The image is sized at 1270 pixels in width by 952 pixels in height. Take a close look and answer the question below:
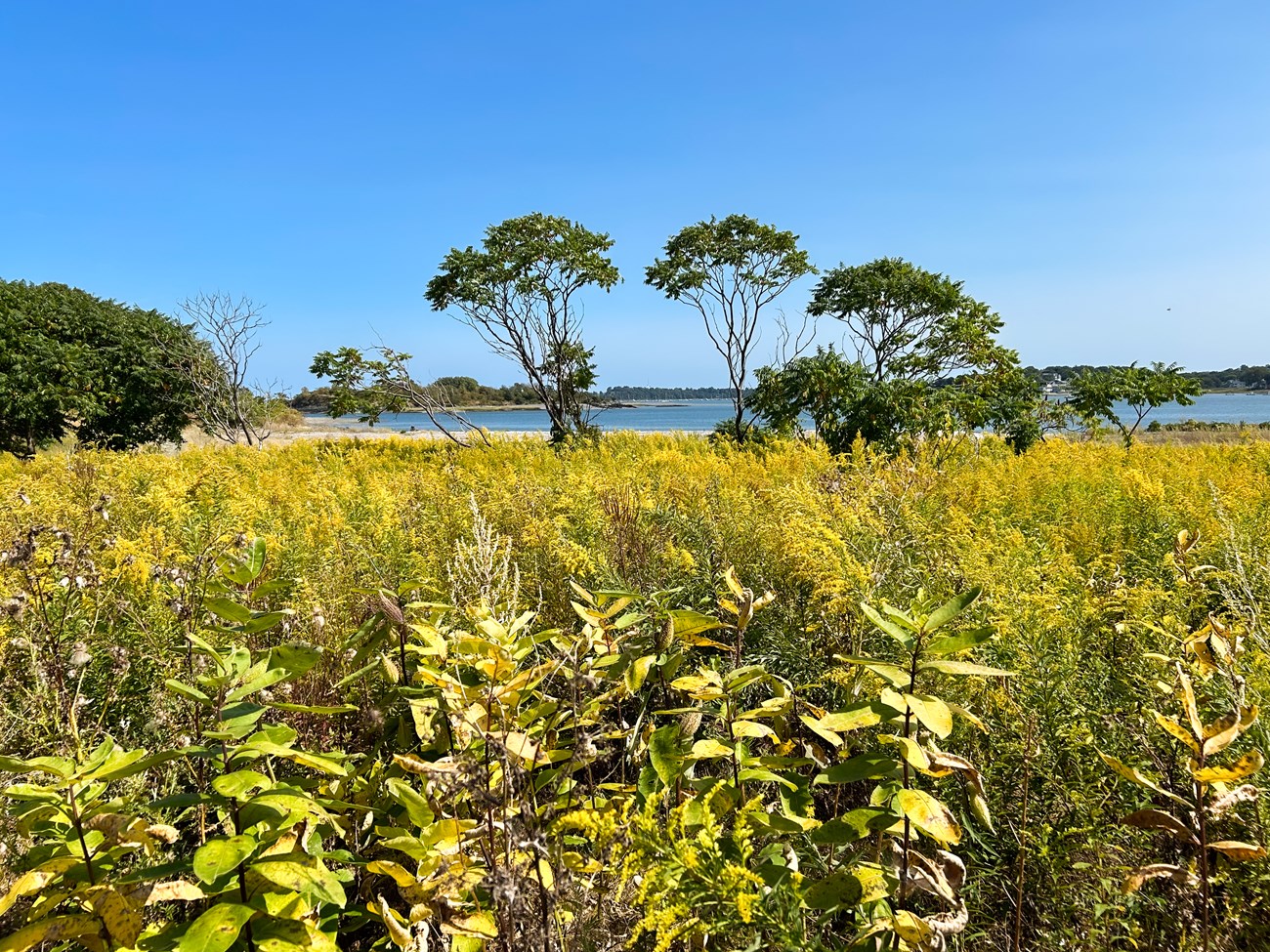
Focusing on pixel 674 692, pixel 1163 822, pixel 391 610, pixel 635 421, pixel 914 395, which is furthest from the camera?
pixel 635 421

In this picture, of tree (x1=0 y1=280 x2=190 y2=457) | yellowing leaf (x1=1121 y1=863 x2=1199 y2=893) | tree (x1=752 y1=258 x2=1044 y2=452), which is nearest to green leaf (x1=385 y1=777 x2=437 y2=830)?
yellowing leaf (x1=1121 y1=863 x2=1199 y2=893)

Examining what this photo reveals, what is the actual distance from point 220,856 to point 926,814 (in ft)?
3.28

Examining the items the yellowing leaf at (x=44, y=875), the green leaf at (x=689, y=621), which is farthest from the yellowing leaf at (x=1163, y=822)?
the yellowing leaf at (x=44, y=875)

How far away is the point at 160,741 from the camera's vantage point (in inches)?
69.9

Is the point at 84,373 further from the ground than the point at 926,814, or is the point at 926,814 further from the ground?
the point at 84,373

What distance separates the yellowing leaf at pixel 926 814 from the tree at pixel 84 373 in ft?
61.0

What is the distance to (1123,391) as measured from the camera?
11367 mm

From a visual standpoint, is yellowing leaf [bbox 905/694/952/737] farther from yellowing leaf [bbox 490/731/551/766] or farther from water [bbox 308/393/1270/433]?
water [bbox 308/393/1270/433]

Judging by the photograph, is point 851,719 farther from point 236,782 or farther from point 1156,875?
point 236,782

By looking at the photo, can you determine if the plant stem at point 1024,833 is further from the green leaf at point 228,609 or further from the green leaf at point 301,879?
the green leaf at point 228,609

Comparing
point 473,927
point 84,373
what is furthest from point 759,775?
point 84,373

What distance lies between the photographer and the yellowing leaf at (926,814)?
0.91 metres

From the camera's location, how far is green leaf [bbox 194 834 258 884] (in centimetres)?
84

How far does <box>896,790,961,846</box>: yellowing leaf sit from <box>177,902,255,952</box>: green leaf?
95cm
